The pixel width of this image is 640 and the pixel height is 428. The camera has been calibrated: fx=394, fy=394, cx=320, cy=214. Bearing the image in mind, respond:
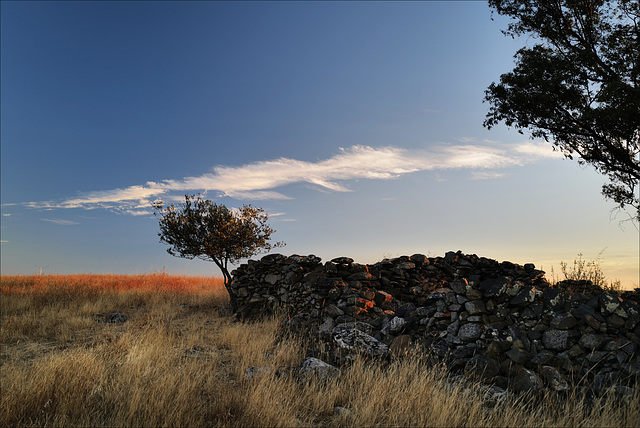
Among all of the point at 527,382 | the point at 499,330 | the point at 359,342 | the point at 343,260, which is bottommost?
the point at 527,382

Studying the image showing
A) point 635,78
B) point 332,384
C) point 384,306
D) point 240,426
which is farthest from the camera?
point 635,78

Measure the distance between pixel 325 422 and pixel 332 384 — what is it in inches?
26.5

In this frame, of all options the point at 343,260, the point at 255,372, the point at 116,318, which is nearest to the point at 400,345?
the point at 255,372

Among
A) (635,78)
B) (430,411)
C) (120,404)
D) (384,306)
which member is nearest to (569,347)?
(430,411)

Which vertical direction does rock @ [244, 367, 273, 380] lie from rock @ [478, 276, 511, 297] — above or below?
below

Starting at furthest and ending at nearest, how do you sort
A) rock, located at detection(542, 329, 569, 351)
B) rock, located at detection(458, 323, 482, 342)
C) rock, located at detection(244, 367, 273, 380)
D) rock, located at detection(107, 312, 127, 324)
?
rock, located at detection(107, 312, 127, 324)
rock, located at detection(458, 323, 482, 342)
rock, located at detection(542, 329, 569, 351)
rock, located at detection(244, 367, 273, 380)

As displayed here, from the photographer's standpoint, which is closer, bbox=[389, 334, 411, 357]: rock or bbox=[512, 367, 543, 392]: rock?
bbox=[512, 367, 543, 392]: rock

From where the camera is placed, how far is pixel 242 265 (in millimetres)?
15148

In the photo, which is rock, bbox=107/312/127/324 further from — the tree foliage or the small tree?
the tree foliage

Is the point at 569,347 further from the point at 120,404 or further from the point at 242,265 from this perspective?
the point at 242,265

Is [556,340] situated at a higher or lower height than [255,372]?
higher

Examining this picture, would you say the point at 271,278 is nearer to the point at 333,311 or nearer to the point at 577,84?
the point at 333,311

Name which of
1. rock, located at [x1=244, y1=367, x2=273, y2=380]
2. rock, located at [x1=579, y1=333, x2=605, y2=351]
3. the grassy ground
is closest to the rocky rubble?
rock, located at [x1=579, y1=333, x2=605, y2=351]

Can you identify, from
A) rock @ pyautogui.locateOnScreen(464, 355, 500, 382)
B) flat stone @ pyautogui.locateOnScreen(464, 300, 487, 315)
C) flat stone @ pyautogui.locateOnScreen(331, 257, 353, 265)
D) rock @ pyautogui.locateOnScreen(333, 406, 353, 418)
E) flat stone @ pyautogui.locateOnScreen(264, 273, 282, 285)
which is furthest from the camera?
flat stone @ pyautogui.locateOnScreen(264, 273, 282, 285)
